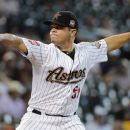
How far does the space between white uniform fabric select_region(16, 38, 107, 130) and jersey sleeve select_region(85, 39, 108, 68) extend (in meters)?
0.16

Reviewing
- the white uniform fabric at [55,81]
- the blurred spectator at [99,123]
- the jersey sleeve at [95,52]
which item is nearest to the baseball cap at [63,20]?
the white uniform fabric at [55,81]

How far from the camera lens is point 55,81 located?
5.43m

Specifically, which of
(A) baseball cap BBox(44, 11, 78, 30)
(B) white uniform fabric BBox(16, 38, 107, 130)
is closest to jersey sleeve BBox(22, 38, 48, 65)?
(B) white uniform fabric BBox(16, 38, 107, 130)

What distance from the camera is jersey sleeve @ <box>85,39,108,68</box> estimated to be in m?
5.75

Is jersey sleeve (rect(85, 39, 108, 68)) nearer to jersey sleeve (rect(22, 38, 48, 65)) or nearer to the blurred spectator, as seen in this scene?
jersey sleeve (rect(22, 38, 48, 65))

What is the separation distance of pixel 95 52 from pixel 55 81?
611 mm

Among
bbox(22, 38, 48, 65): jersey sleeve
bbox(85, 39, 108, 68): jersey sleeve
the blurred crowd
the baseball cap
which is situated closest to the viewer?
bbox(22, 38, 48, 65): jersey sleeve

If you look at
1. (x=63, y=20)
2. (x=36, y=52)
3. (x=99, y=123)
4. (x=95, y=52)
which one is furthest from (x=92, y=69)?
(x=36, y=52)

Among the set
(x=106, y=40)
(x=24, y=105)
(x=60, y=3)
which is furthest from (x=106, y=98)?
(x=106, y=40)

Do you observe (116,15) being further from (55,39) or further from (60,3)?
(55,39)

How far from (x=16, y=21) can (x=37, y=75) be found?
5.85m

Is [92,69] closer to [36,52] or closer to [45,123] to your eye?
[45,123]

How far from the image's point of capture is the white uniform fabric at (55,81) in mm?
5363

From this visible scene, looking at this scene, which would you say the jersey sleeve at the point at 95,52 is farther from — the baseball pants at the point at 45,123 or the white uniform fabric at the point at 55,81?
the baseball pants at the point at 45,123
